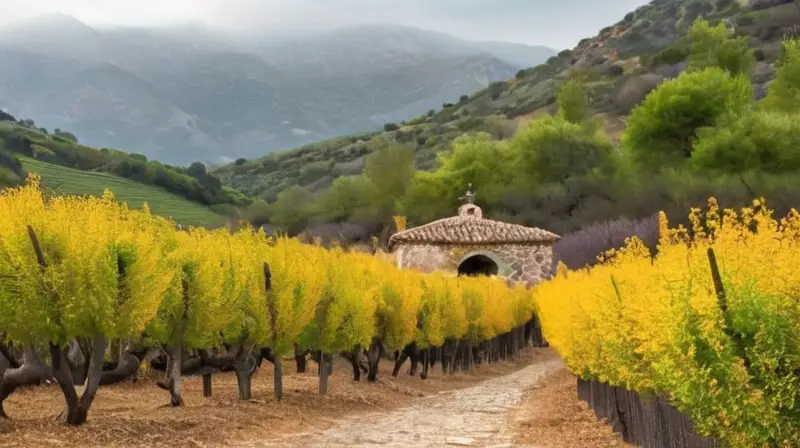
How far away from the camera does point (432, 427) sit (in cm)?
1496

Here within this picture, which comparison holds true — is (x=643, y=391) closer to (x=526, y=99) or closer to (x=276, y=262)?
(x=276, y=262)

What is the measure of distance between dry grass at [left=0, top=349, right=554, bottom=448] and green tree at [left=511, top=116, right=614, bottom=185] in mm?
42547

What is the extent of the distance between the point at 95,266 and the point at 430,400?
41.3 ft

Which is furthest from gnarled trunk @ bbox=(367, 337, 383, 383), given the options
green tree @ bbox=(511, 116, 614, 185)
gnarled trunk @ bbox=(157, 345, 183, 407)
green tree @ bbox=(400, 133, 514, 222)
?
green tree @ bbox=(511, 116, 614, 185)

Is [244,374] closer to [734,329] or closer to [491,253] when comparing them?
[734,329]

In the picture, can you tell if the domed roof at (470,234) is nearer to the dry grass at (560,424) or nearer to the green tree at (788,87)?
the dry grass at (560,424)

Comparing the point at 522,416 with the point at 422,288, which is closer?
the point at 522,416

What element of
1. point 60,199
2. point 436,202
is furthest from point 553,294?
point 436,202

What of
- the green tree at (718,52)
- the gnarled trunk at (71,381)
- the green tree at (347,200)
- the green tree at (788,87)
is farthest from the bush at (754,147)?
the gnarled trunk at (71,381)

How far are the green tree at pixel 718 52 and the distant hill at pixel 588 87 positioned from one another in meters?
14.7

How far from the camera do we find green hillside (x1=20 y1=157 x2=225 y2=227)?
70.4m

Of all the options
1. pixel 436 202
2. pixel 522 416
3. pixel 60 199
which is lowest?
pixel 522 416

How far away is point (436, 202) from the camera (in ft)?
217

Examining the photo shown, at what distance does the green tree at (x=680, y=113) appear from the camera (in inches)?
2181
